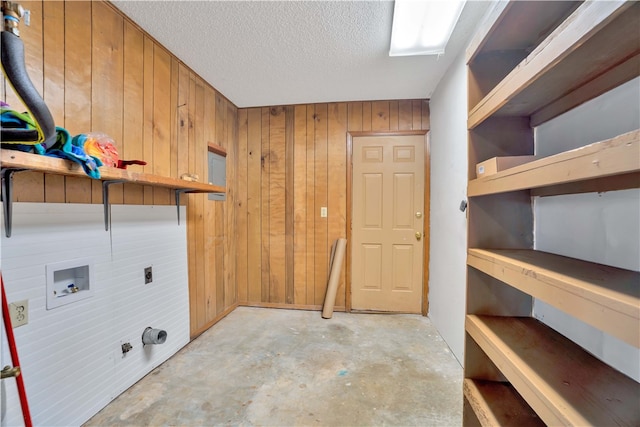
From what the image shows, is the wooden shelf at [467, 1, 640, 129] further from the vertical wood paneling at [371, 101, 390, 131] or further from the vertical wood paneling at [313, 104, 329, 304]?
the vertical wood paneling at [313, 104, 329, 304]

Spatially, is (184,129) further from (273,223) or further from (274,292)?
(274,292)

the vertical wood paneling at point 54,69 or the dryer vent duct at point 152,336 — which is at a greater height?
the vertical wood paneling at point 54,69

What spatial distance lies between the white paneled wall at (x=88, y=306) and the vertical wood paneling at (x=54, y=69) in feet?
0.29

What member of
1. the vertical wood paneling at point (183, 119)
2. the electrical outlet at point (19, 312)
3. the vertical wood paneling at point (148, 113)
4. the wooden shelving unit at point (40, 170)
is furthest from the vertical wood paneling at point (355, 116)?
the electrical outlet at point (19, 312)

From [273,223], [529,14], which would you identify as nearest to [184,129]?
[273,223]

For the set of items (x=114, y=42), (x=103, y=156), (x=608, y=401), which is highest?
(x=114, y=42)

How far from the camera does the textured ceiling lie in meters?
1.58

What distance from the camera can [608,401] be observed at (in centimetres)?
64

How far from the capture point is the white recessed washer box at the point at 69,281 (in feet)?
4.12

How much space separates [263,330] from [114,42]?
249 cm

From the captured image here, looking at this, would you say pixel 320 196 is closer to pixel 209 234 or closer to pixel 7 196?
pixel 209 234

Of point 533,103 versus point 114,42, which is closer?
point 533,103

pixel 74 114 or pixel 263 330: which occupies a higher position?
pixel 74 114

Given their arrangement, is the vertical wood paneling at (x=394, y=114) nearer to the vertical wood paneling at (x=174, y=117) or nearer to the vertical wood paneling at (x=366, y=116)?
the vertical wood paneling at (x=366, y=116)
